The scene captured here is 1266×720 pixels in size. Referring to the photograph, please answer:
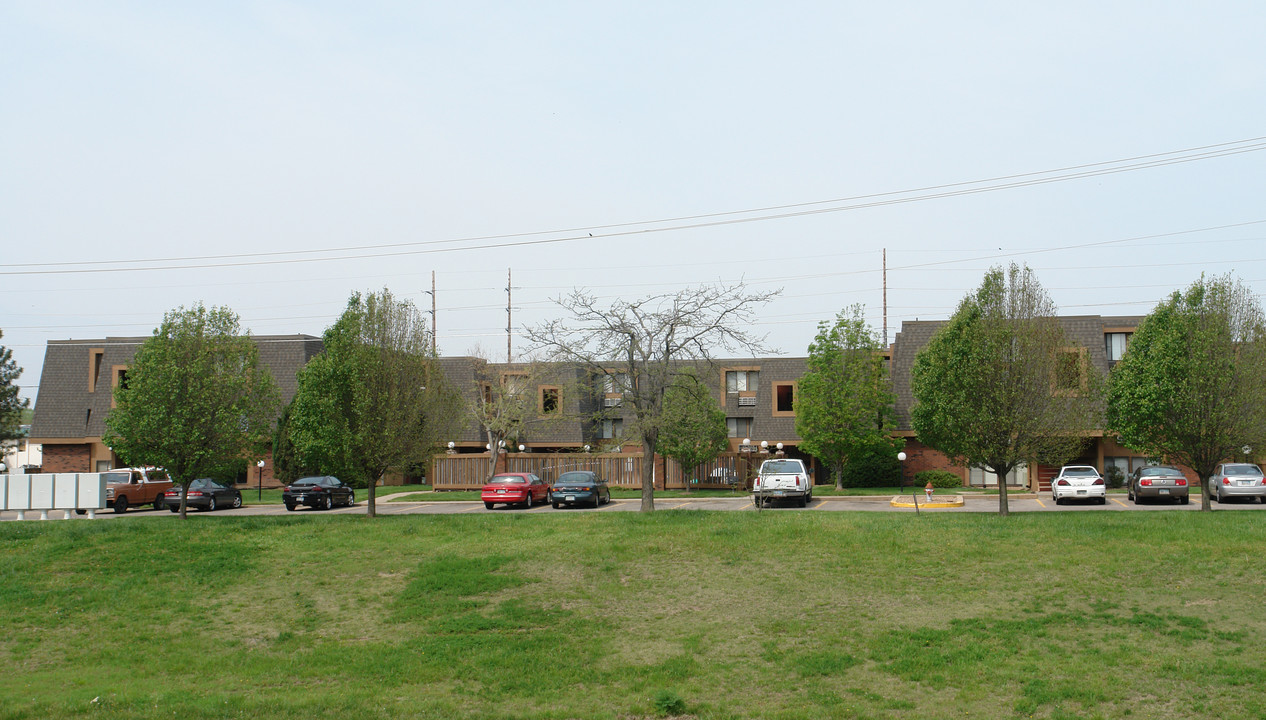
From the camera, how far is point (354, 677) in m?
12.3

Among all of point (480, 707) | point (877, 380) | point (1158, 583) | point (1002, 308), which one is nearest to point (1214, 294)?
point (1002, 308)

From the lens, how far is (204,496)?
36.6 metres

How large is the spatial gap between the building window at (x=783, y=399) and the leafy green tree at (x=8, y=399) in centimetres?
4230

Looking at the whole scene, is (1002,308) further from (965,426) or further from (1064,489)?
(1064,489)

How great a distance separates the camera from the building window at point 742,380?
178 feet

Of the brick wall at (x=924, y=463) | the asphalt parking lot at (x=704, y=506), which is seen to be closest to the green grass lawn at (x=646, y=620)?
the asphalt parking lot at (x=704, y=506)

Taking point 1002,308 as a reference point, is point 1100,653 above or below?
below

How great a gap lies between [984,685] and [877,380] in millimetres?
33801

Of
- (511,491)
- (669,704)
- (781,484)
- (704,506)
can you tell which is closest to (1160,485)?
(781,484)

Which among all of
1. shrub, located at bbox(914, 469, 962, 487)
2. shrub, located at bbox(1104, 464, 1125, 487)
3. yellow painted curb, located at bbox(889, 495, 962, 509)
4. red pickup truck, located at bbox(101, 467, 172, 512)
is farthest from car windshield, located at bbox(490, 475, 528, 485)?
shrub, located at bbox(1104, 464, 1125, 487)

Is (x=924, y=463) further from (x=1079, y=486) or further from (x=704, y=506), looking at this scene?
(x=704, y=506)

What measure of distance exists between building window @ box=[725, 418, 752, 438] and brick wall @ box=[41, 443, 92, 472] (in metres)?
35.8

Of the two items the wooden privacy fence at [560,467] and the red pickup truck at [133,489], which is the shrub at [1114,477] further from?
the red pickup truck at [133,489]

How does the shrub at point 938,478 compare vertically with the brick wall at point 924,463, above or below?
below
